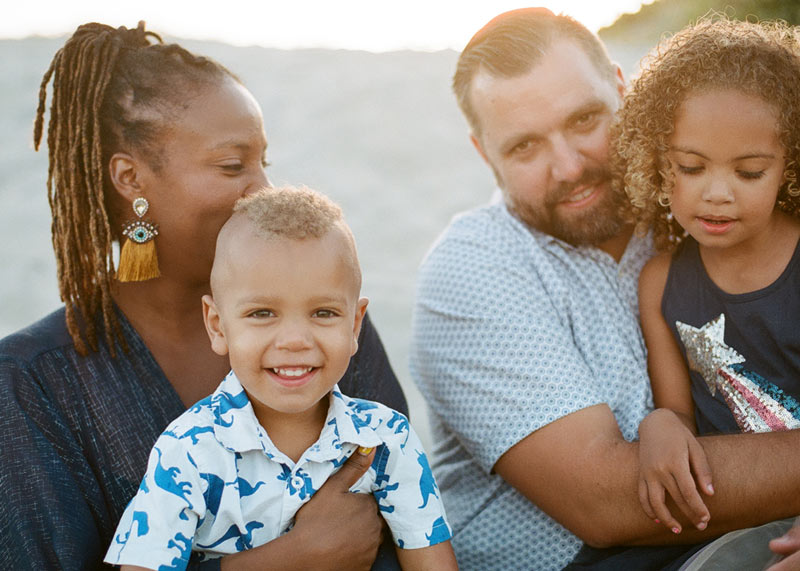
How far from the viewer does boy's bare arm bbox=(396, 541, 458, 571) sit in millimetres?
2047

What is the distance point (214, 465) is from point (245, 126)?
39.1 inches

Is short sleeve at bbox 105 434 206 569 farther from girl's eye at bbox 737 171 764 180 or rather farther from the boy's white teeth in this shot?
girl's eye at bbox 737 171 764 180

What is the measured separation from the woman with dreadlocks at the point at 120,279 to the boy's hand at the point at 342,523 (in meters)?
0.02

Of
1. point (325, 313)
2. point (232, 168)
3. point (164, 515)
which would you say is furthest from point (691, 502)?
point (232, 168)

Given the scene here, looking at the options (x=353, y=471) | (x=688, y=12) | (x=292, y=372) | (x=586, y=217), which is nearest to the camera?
(x=292, y=372)

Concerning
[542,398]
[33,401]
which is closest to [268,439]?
[33,401]

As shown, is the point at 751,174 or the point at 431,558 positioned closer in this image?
the point at 431,558

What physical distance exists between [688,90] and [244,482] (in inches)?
61.9

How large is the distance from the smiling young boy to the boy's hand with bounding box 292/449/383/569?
27 millimetres

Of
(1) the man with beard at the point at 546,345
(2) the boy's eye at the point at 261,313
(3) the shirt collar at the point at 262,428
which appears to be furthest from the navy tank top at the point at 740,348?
(2) the boy's eye at the point at 261,313

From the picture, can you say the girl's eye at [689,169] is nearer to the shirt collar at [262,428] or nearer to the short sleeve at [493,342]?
the short sleeve at [493,342]

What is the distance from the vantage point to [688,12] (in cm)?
337

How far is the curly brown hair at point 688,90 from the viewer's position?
221 centimetres

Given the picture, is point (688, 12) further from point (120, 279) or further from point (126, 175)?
point (120, 279)
